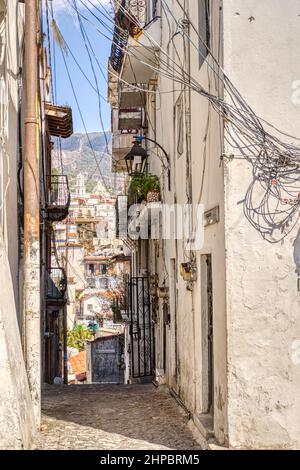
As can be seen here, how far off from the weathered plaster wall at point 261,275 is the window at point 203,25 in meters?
1.34

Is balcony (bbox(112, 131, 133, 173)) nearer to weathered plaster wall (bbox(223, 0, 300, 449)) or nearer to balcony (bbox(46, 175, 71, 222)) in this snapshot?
balcony (bbox(46, 175, 71, 222))

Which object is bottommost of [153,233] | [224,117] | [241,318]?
[241,318]

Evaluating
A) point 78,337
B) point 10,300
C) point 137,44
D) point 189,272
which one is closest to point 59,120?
point 137,44

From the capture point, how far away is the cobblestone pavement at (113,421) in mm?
8352

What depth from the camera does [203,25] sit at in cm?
939

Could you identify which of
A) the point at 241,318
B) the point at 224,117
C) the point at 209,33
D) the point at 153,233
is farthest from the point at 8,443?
the point at 153,233

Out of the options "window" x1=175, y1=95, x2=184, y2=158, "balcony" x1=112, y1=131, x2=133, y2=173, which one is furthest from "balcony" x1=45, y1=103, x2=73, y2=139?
"window" x1=175, y1=95, x2=184, y2=158

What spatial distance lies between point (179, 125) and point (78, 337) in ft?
129

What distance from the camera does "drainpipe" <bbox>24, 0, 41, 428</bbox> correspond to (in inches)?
347

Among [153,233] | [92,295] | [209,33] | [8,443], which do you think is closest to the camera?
[8,443]

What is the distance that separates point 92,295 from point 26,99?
51598 mm

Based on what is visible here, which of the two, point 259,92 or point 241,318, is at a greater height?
point 259,92
